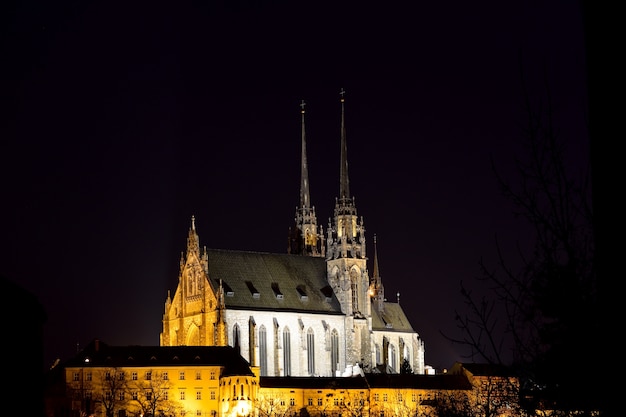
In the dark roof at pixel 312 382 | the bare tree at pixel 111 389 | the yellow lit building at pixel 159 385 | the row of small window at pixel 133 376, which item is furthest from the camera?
the dark roof at pixel 312 382

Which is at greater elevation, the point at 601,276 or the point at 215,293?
the point at 215,293

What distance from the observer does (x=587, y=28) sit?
21.0 feet

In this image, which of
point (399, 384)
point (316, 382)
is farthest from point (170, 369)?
point (399, 384)

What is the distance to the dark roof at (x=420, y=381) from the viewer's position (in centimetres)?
11894

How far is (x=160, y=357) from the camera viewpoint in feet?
377

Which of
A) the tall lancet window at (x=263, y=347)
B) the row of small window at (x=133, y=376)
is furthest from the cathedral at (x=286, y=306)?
the row of small window at (x=133, y=376)

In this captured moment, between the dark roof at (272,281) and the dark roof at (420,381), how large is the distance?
29.2 ft

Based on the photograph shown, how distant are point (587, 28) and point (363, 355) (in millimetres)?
117649

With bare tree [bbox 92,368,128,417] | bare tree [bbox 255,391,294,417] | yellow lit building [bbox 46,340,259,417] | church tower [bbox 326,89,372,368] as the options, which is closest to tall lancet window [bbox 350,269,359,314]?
church tower [bbox 326,89,372,368]

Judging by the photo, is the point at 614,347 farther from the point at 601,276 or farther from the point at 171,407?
the point at 171,407

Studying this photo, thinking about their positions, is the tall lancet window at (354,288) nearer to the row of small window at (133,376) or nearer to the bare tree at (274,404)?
the bare tree at (274,404)

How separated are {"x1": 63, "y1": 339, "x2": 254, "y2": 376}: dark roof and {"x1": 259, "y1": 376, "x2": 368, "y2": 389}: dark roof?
11.1 feet

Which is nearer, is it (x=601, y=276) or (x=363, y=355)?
(x=601, y=276)

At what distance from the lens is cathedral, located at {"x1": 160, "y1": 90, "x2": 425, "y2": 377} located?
11581 cm
